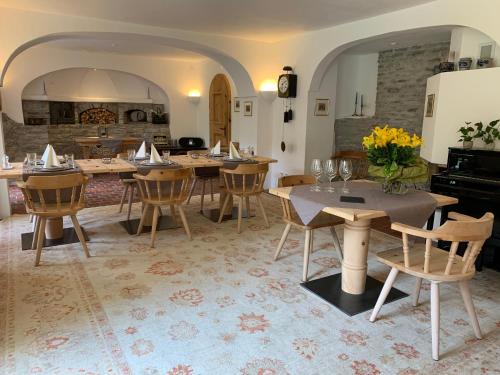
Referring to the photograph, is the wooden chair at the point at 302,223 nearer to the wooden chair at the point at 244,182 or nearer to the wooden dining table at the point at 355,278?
the wooden dining table at the point at 355,278

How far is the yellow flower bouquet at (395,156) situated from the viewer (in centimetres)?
251

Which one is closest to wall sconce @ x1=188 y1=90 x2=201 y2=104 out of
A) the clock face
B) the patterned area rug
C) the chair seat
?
the clock face

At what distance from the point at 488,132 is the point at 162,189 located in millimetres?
3320

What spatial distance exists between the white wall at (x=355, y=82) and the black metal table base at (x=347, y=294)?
485 centimetres

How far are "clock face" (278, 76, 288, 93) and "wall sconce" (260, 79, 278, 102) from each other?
0.58ft

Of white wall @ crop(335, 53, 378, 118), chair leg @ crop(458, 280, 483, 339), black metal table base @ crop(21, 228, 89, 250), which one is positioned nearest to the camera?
chair leg @ crop(458, 280, 483, 339)

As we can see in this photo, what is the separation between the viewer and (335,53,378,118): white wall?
6.97 m

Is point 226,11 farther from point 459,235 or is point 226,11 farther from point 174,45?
point 459,235

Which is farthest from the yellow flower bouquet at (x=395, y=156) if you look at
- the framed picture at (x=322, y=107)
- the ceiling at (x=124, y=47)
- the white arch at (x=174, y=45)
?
the ceiling at (x=124, y=47)

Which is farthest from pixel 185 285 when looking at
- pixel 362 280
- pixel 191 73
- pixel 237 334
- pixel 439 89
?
pixel 191 73

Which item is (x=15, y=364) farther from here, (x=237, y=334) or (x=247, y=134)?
(x=247, y=134)

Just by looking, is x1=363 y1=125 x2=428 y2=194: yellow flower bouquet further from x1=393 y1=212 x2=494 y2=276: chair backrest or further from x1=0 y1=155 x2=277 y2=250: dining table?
x1=0 y1=155 x2=277 y2=250: dining table

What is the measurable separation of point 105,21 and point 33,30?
88cm

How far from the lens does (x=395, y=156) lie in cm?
252
